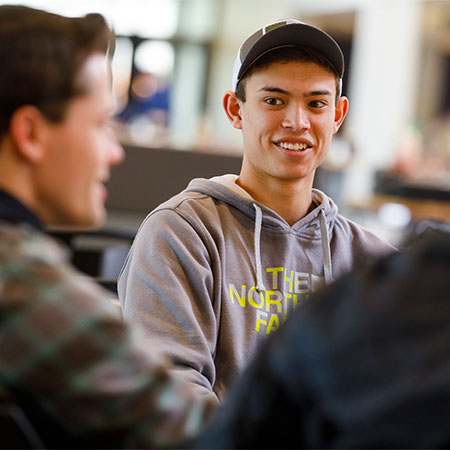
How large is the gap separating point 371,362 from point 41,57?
43 cm

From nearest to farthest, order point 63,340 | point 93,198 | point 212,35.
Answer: point 63,340 → point 93,198 → point 212,35

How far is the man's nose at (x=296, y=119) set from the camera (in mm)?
1512

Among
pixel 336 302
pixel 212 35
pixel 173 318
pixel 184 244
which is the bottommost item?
pixel 173 318

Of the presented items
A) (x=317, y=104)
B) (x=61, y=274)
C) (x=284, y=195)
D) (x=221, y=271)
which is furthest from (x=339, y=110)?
(x=61, y=274)

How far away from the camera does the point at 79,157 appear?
81cm

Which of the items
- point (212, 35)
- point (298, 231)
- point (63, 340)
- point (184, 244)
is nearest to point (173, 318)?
point (184, 244)

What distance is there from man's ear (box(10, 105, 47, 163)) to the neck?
33.2 inches

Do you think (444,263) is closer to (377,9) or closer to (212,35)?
(377,9)

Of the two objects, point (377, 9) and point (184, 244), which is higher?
point (377, 9)

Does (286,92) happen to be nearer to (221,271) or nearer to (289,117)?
(289,117)

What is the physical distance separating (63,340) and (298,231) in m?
0.89

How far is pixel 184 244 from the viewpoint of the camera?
136 centimetres

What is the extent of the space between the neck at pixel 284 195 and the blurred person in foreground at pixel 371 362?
3.15 ft

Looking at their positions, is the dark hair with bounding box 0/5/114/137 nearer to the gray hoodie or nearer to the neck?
the gray hoodie
